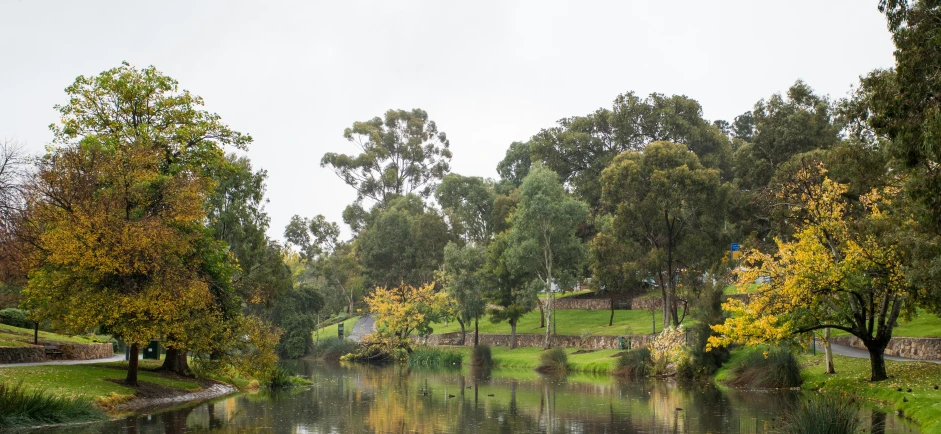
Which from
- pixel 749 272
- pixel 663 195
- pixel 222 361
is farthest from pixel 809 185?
pixel 222 361

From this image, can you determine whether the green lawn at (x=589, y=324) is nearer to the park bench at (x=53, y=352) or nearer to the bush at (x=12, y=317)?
the park bench at (x=53, y=352)

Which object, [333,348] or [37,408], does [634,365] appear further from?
[333,348]

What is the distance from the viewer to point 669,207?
50.0 meters

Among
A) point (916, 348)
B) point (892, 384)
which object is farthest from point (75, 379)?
point (916, 348)

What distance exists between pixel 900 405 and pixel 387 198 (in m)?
94.3

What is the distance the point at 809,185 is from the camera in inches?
1252

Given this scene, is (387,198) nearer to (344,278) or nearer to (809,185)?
A: (344,278)

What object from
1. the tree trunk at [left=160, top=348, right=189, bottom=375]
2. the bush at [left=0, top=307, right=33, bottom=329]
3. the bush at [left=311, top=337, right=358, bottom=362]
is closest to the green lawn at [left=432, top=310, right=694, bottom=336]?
the bush at [left=311, top=337, right=358, bottom=362]

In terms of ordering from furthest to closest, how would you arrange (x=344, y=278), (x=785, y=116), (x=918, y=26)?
(x=344, y=278) → (x=785, y=116) → (x=918, y=26)

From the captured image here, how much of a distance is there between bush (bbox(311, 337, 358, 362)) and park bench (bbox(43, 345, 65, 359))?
3432cm

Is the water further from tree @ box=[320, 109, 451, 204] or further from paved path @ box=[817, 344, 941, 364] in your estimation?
tree @ box=[320, 109, 451, 204]

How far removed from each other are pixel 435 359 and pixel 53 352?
3158 centimetres

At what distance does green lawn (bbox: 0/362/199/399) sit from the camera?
25438mm

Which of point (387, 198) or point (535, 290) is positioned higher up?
point (387, 198)
